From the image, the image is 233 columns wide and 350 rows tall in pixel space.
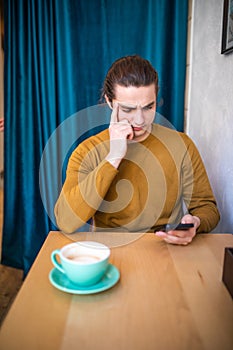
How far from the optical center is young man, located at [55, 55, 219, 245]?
1105 mm

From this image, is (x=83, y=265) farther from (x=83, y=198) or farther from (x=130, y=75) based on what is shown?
(x=130, y=75)

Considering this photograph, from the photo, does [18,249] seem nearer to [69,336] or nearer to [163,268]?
[163,268]

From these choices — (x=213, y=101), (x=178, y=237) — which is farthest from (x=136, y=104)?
(x=213, y=101)

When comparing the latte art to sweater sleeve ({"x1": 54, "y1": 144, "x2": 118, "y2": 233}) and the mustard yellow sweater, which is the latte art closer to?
sweater sleeve ({"x1": 54, "y1": 144, "x2": 118, "y2": 233})

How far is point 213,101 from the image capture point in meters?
1.52

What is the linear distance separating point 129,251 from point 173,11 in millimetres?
1485

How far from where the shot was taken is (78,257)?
0.73 meters

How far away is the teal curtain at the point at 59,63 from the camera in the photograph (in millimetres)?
1860

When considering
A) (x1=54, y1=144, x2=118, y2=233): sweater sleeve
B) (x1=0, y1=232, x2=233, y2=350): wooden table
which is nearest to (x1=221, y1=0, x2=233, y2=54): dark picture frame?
(x1=54, y1=144, x2=118, y2=233): sweater sleeve

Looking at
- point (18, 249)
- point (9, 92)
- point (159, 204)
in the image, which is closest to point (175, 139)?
point (159, 204)

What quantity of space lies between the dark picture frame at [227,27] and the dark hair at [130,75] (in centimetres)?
34

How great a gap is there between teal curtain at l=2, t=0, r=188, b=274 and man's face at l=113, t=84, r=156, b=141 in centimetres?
86

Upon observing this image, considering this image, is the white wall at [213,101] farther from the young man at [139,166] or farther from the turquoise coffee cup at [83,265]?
the turquoise coffee cup at [83,265]

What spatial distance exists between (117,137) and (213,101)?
64 cm
